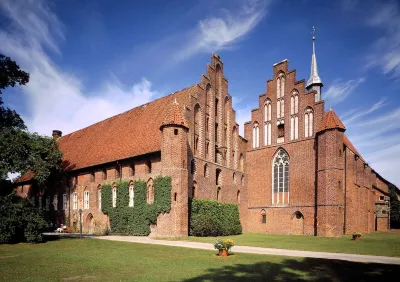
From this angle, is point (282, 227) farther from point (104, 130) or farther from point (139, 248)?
point (104, 130)

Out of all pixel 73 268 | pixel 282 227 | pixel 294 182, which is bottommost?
pixel 282 227

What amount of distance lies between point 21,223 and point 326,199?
24.4 meters

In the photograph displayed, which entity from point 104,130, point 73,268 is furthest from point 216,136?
point 73,268

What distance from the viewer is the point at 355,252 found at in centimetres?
1855

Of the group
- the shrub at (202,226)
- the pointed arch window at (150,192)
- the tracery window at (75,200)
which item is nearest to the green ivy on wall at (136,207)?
the pointed arch window at (150,192)

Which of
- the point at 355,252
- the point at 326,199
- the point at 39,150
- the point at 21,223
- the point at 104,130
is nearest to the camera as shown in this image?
the point at 355,252

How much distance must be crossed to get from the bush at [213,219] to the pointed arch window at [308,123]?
1033cm

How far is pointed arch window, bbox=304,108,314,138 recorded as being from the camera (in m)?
32.7

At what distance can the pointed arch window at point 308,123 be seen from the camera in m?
32.7

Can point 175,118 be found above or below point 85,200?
above

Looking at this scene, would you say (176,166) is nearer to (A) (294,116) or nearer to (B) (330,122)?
(A) (294,116)

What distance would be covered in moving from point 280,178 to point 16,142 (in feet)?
80.1

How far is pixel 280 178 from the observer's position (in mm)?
34969

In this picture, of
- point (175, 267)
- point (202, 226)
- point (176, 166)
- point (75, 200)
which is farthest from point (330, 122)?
point (75, 200)
